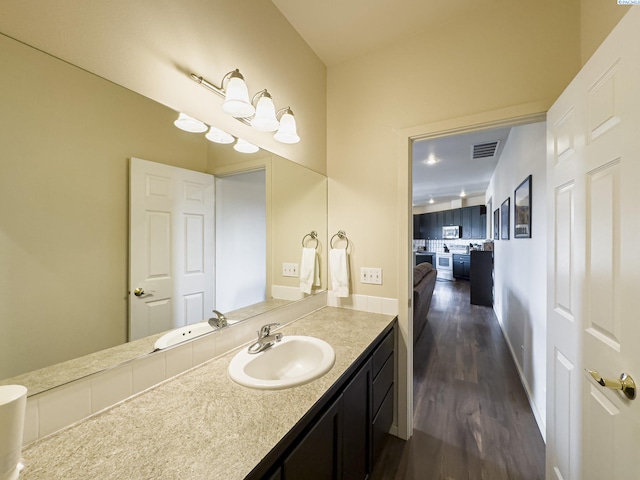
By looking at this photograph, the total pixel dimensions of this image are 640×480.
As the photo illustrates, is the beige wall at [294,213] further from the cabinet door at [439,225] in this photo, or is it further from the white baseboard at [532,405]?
the cabinet door at [439,225]

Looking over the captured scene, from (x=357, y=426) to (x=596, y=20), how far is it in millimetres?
2117

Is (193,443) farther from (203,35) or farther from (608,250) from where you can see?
(203,35)

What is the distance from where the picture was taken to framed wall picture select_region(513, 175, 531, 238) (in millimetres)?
2314

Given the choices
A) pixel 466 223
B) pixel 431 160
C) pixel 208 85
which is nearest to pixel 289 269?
pixel 208 85

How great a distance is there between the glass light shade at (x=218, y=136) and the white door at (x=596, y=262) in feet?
4.67

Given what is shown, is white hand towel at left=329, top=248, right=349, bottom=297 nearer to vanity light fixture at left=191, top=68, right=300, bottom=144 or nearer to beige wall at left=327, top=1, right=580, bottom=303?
beige wall at left=327, top=1, right=580, bottom=303

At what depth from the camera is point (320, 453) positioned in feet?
2.88

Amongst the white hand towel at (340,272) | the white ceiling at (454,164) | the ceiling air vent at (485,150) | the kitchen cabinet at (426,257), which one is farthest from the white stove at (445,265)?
the white hand towel at (340,272)

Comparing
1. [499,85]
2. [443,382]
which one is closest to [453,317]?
[443,382]

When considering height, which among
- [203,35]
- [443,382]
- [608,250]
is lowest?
[443,382]

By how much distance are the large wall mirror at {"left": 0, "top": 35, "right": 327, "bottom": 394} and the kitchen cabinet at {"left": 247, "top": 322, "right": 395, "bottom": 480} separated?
0.62m

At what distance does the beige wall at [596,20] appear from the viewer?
3.18 feet

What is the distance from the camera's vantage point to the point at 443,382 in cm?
248

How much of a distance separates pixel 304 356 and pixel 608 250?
4.17 ft
